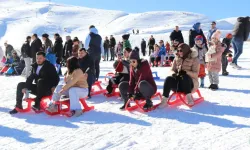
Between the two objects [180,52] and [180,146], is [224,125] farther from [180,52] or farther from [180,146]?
[180,52]

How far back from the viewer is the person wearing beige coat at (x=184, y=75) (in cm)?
634

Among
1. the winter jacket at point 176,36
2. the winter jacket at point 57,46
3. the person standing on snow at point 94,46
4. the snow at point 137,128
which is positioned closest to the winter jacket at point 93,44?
the person standing on snow at point 94,46

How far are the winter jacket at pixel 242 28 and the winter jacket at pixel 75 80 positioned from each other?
6745 millimetres

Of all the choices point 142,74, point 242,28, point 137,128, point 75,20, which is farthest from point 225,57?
point 75,20

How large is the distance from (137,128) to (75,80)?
158 cm

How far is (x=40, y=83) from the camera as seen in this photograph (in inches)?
253

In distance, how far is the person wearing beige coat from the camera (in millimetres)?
6340

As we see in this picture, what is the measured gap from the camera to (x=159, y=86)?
916cm

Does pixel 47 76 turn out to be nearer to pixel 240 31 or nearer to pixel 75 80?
pixel 75 80

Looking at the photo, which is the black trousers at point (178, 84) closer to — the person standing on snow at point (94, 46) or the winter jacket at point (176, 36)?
the person standing on snow at point (94, 46)

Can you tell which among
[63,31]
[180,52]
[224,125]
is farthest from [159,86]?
[63,31]

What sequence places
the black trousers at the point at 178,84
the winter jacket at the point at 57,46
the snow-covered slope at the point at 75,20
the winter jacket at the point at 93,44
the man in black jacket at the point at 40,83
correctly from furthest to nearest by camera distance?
the snow-covered slope at the point at 75,20 → the winter jacket at the point at 57,46 → the winter jacket at the point at 93,44 → the man in black jacket at the point at 40,83 → the black trousers at the point at 178,84

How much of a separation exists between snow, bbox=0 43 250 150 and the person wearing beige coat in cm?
Answer: 34

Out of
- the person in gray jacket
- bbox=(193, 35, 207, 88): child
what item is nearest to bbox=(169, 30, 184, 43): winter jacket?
the person in gray jacket
